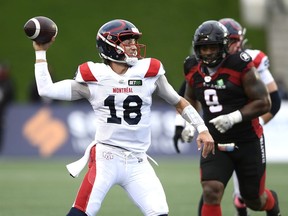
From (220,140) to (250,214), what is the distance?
6.21ft

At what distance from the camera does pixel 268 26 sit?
23.3 m

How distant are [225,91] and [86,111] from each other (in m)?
9.38

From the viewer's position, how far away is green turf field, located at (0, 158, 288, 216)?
934 centimetres

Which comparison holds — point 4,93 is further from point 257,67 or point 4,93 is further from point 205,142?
point 205,142

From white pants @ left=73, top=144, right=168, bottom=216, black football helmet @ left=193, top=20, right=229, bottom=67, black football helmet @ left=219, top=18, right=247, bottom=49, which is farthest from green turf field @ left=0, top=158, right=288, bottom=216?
white pants @ left=73, top=144, right=168, bottom=216

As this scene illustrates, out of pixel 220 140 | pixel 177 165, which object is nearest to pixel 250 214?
pixel 220 140

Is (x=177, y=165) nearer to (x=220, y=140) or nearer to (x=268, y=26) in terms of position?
(x=220, y=140)

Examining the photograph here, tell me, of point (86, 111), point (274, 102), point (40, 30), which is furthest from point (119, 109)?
point (86, 111)

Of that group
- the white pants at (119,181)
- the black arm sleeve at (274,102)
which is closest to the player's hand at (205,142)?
the white pants at (119,181)

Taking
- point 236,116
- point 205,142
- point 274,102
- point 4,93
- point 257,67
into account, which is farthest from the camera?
point 4,93

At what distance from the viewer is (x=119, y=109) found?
21.0 feet

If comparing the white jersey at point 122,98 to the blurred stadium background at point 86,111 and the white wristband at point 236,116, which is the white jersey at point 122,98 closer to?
the white wristband at point 236,116

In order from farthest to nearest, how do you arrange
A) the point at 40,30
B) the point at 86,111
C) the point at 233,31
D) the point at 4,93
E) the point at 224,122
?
the point at 4,93
the point at 86,111
the point at 233,31
the point at 224,122
the point at 40,30

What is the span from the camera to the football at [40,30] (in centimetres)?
625
